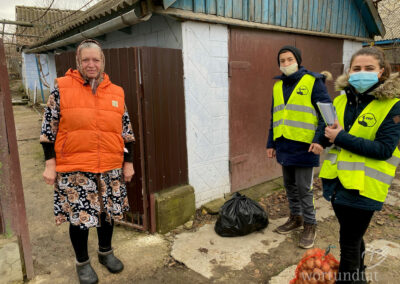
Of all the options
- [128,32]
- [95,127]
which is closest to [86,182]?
[95,127]

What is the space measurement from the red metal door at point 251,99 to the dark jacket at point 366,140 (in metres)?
2.28

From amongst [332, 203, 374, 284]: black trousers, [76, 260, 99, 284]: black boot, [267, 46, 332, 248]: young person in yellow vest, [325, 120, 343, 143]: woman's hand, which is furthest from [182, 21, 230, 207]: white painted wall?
[332, 203, 374, 284]: black trousers

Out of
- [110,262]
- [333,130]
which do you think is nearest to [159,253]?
[110,262]

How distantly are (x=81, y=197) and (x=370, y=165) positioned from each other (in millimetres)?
2137

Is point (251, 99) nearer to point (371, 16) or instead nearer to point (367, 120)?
point (367, 120)

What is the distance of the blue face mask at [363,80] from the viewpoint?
1918 mm

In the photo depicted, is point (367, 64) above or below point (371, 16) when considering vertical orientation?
below

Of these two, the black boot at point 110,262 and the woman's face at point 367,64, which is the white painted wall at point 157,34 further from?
the black boot at point 110,262

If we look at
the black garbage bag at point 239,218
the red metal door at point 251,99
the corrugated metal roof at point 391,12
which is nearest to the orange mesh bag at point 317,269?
the black garbage bag at point 239,218

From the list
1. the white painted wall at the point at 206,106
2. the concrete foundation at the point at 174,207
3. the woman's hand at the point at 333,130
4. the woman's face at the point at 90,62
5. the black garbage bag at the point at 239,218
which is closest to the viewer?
the woman's hand at the point at 333,130

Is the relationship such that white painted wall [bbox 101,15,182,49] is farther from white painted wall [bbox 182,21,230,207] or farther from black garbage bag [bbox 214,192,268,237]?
black garbage bag [bbox 214,192,268,237]

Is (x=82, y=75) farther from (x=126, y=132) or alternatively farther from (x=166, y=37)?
(x=166, y=37)

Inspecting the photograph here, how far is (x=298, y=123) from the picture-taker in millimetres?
2963

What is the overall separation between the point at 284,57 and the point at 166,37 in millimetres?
1469
